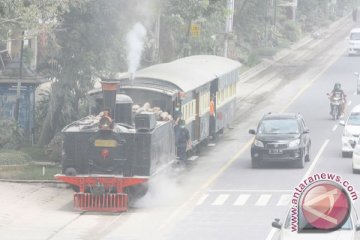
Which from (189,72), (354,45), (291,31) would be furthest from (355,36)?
(189,72)

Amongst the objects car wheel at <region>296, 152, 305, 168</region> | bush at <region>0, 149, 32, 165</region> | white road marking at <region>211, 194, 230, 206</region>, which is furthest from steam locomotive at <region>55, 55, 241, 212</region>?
car wheel at <region>296, 152, 305, 168</region>

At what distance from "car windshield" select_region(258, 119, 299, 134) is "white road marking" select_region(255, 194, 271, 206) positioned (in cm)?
557

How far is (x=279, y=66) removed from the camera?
6850cm

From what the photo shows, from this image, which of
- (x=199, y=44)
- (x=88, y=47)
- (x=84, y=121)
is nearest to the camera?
(x=84, y=121)

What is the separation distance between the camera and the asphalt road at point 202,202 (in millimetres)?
19734

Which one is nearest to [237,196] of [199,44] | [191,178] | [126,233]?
[191,178]

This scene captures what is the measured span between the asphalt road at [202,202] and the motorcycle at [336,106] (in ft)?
3.77

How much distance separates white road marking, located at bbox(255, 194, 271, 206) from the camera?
77.2ft

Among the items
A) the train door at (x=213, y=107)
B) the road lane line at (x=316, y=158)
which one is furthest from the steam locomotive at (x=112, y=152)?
the train door at (x=213, y=107)

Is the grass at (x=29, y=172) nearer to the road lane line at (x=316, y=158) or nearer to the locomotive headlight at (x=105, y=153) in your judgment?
the locomotive headlight at (x=105, y=153)

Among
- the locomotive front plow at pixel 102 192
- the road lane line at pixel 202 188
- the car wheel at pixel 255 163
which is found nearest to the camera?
the road lane line at pixel 202 188

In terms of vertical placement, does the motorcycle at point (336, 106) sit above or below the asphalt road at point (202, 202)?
above

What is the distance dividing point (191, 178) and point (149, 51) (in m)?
21.5

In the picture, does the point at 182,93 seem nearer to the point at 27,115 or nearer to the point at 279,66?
the point at 27,115
